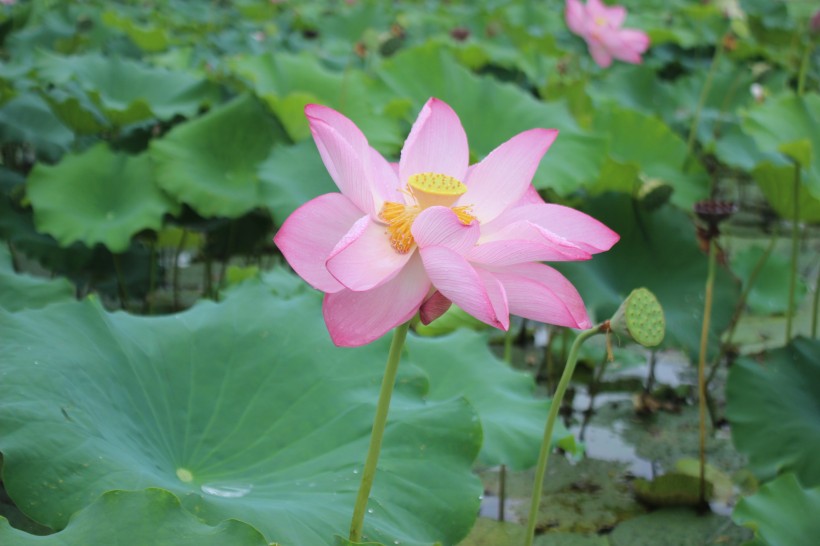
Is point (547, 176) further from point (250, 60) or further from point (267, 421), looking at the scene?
point (267, 421)

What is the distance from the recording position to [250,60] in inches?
103

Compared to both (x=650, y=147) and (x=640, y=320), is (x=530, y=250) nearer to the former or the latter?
(x=640, y=320)

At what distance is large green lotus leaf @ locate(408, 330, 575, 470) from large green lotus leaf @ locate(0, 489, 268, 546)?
691 millimetres

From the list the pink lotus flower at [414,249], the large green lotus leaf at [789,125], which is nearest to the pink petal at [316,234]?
the pink lotus flower at [414,249]

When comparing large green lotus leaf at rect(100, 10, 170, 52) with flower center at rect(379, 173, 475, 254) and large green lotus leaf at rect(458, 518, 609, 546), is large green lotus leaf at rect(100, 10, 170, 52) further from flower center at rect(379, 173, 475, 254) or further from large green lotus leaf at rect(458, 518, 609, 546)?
flower center at rect(379, 173, 475, 254)

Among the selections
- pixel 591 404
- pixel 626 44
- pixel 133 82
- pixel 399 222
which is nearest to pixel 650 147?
pixel 626 44

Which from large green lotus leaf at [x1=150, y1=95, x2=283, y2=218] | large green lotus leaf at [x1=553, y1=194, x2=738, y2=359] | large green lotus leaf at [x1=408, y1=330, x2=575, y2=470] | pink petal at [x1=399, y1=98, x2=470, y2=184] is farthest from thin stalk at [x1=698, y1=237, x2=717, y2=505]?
large green lotus leaf at [x1=150, y1=95, x2=283, y2=218]

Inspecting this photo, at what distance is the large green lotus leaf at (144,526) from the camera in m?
0.74

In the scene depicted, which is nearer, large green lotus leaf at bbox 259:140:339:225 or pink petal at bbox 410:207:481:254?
pink petal at bbox 410:207:481:254

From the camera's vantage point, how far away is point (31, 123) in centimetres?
240

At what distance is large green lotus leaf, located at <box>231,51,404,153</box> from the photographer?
2.34 metres

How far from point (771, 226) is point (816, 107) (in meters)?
1.68

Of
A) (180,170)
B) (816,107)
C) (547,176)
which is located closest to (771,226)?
(816,107)

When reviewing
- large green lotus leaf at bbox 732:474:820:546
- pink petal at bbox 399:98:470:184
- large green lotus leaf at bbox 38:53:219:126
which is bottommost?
large green lotus leaf at bbox 38:53:219:126
